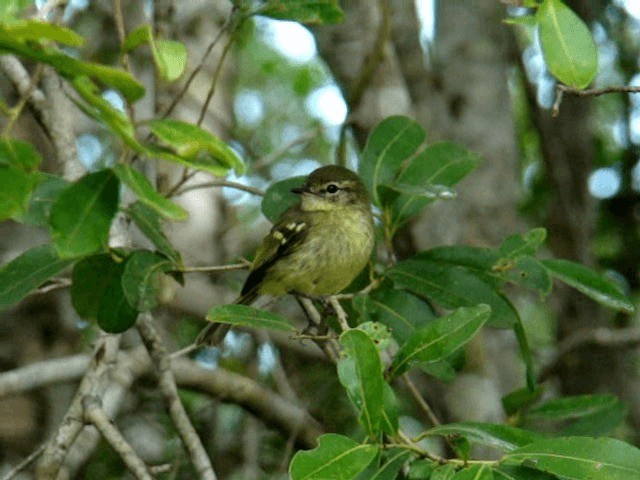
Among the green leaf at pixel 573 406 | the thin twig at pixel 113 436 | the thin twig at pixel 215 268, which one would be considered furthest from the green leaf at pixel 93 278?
the green leaf at pixel 573 406

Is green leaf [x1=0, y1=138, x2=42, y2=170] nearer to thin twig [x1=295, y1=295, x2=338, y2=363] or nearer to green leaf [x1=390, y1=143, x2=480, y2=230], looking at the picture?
thin twig [x1=295, y1=295, x2=338, y2=363]

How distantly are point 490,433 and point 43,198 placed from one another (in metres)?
1.42

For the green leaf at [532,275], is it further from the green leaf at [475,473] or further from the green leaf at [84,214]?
the green leaf at [84,214]

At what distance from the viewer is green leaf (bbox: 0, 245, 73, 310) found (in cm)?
331

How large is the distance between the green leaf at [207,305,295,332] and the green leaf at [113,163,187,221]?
1.40 ft

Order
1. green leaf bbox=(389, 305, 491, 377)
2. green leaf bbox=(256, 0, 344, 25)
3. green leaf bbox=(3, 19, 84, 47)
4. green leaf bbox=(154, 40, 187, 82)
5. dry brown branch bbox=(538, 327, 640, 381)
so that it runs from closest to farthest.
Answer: green leaf bbox=(3, 19, 84, 47), green leaf bbox=(389, 305, 491, 377), green leaf bbox=(154, 40, 187, 82), green leaf bbox=(256, 0, 344, 25), dry brown branch bbox=(538, 327, 640, 381)

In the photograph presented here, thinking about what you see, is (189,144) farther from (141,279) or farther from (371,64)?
(371,64)

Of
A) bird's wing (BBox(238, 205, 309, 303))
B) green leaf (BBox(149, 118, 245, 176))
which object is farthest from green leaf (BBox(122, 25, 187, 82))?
bird's wing (BBox(238, 205, 309, 303))

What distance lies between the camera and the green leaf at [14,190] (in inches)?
91.8

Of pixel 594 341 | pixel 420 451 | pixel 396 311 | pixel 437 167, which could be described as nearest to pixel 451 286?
pixel 396 311

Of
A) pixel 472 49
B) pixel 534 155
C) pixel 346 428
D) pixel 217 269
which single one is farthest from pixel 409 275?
pixel 534 155

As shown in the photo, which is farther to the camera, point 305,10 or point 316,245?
point 316,245

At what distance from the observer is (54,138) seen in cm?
399

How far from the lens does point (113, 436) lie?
3.22 meters
